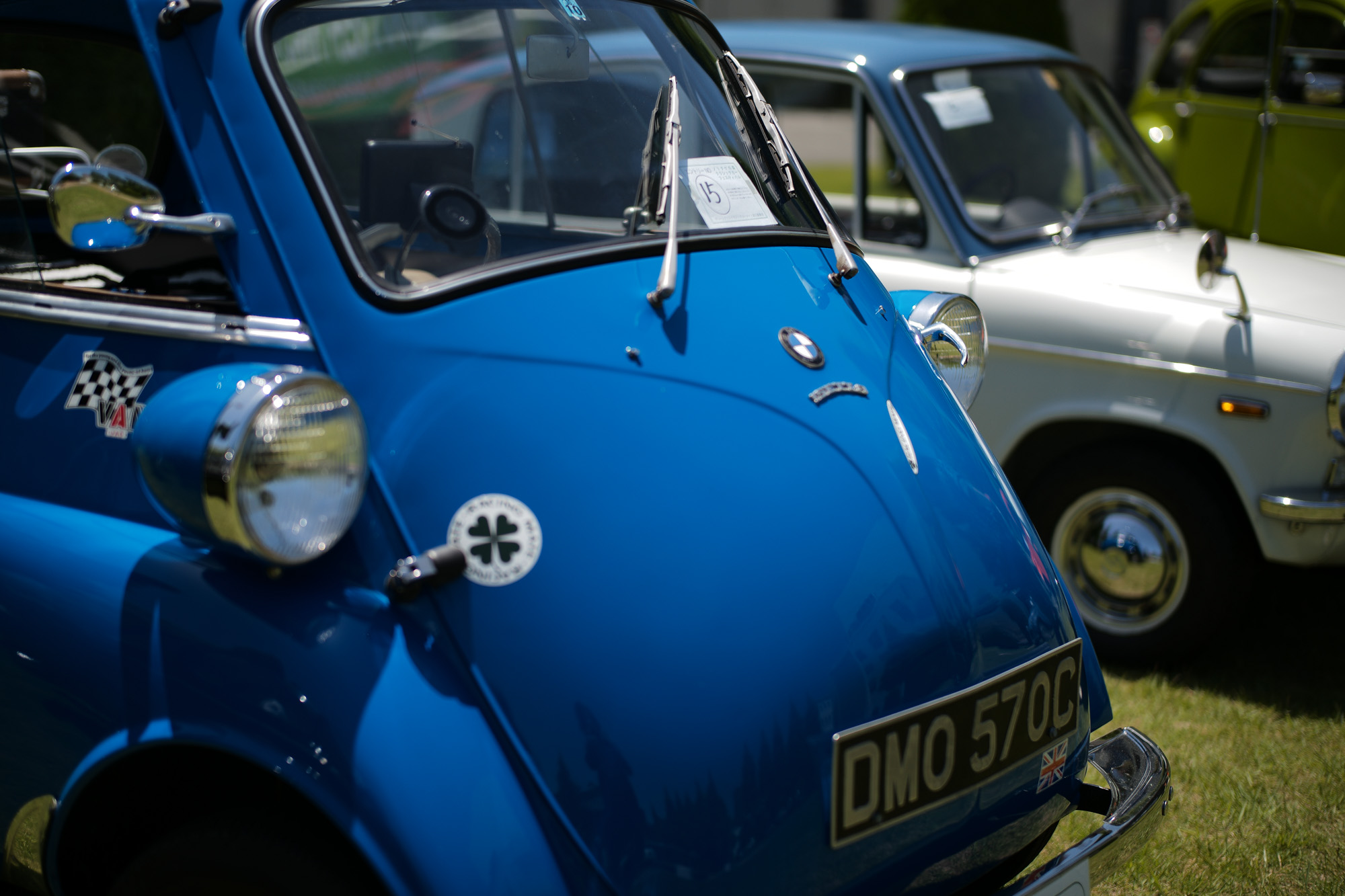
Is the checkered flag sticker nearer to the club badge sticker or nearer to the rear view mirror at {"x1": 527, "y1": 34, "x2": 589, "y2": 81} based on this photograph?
the club badge sticker

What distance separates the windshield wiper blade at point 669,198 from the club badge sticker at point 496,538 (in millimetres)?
459

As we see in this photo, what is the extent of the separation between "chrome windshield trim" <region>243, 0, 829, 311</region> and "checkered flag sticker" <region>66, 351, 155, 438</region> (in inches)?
15.7

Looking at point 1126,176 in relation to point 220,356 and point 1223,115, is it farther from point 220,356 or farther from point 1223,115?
point 220,356

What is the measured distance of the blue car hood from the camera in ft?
5.30

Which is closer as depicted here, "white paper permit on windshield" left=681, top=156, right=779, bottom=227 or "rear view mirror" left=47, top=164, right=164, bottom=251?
"rear view mirror" left=47, top=164, right=164, bottom=251

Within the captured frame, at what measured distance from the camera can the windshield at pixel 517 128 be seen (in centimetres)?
207

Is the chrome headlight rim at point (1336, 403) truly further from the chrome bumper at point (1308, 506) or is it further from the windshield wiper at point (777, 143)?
the windshield wiper at point (777, 143)

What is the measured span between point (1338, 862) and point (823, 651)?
189 cm

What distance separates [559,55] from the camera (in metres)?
2.46

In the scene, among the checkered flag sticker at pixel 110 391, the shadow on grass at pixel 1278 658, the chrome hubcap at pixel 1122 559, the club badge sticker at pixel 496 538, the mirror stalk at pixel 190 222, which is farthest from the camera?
the chrome hubcap at pixel 1122 559

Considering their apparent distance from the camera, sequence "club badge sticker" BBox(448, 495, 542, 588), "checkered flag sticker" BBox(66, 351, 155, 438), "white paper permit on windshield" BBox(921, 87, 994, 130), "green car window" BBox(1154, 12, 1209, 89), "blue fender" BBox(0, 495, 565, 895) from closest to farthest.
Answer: "blue fender" BBox(0, 495, 565, 895), "club badge sticker" BBox(448, 495, 542, 588), "checkered flag sticker" BBox(66, 351, 155, 438), "white paper permit on windshield" BBox(921, 87, 994, 130), "green car window" BBox(1154, 12, 1209, 89)

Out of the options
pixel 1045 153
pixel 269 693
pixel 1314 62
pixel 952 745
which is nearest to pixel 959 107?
pixel 1045 153

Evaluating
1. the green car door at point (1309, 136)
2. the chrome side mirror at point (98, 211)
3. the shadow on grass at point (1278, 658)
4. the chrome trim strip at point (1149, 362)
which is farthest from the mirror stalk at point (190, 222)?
the green car door at point (1309, 136)

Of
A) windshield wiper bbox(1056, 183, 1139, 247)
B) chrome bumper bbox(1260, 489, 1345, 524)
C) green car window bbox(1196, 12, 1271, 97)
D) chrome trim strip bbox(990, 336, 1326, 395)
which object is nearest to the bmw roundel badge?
chrome trim strip bbox(990, 336, 1326, 395)
